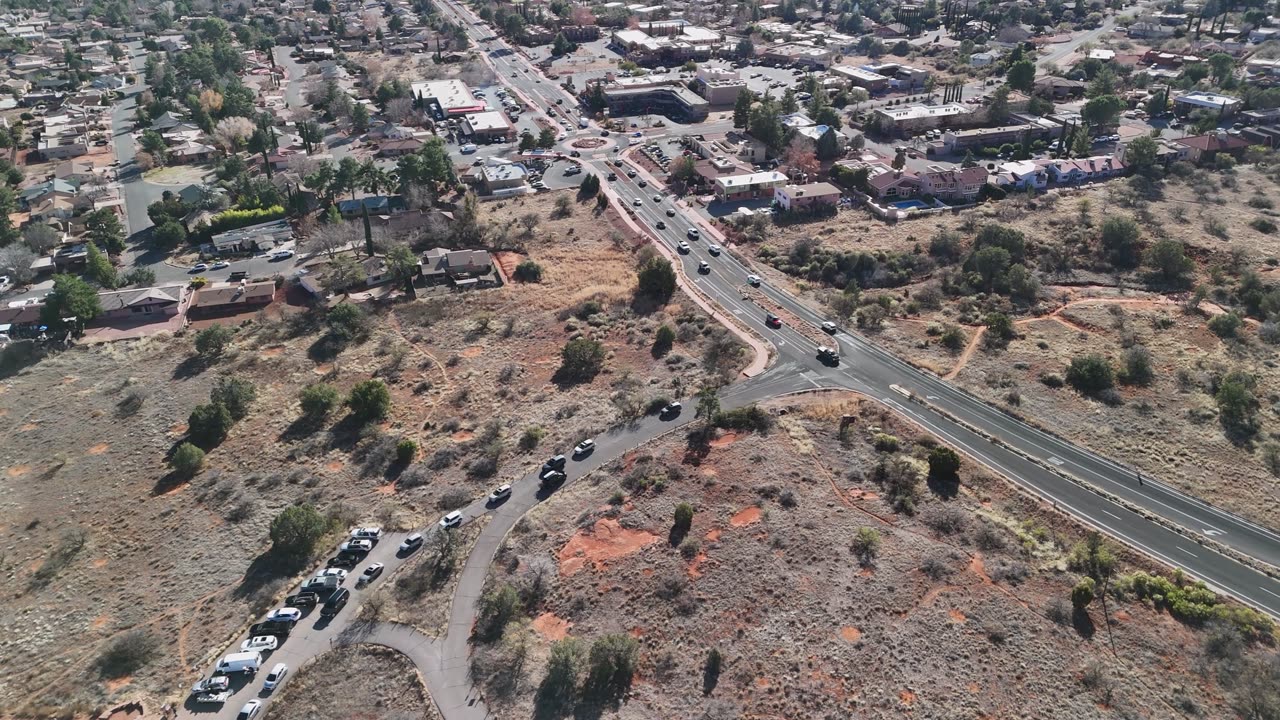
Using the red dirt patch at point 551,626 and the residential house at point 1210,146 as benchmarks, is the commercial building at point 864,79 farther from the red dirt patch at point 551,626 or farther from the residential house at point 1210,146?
the red dirt patch at point 551,626

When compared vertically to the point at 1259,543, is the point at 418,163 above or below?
above

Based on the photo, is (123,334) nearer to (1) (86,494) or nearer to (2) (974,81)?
(1) (86,494)

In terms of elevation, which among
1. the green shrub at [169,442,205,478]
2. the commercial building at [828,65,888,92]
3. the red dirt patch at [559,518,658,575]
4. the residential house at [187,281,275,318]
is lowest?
the red dirt patch at [559,518,658,575]

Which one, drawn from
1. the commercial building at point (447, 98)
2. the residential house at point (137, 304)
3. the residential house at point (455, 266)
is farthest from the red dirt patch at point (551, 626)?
the commercial building at point (447, 98)

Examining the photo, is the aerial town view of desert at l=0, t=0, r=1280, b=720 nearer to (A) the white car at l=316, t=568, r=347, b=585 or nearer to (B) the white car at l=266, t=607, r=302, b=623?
(B) the white car at l=266, t=607, r=302, b=623

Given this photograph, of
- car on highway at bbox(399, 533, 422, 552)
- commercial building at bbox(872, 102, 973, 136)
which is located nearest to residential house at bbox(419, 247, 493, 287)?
car on highway at bbox(399, 533, 422, 552)

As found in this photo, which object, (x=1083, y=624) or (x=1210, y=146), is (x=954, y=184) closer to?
(x=1210, y=146)

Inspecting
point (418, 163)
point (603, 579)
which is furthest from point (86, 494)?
point (418, 163)

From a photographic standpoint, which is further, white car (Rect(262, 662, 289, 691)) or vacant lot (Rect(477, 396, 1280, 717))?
white car (Rect(262, 662, 289, 691))
